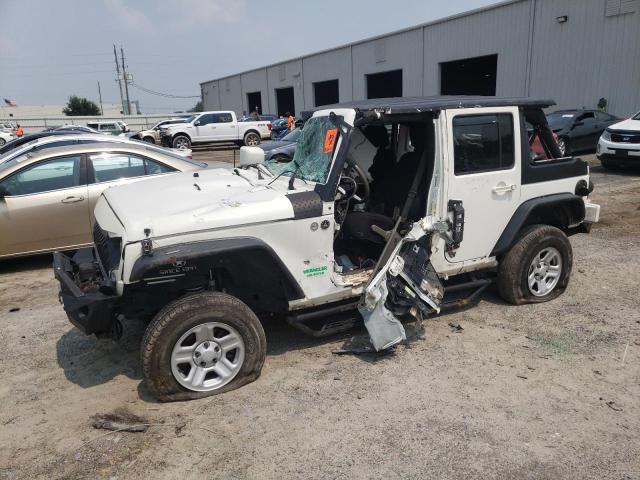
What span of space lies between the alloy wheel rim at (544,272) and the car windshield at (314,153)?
90.3 inches

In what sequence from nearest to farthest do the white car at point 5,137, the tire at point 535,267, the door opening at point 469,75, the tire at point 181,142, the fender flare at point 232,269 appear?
the fender flare at point 232,269, the tire at point 535,267, the tire at point 181,142, the door opening at point 469,75, the white car at point 5,137

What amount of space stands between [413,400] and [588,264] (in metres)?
3.83

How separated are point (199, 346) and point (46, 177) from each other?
421cm

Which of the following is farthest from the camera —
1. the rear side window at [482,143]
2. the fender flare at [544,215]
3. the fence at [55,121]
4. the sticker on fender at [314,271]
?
the fence at [55,121]

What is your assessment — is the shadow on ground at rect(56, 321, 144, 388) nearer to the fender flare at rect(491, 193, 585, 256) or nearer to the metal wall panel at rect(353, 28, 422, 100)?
the fender flare at rect(491, 193, 585, 256)

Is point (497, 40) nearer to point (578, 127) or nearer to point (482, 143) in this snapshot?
point (578, 127)

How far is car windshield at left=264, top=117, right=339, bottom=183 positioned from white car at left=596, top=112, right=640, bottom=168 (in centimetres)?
1055

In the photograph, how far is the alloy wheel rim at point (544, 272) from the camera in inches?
193

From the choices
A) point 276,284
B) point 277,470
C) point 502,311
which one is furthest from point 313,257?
point 502,311

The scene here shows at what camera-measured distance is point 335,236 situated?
13.4ft

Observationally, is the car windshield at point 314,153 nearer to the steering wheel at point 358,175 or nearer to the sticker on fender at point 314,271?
the steering wheel at point 358,175

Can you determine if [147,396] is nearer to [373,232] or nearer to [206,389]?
[206,389]

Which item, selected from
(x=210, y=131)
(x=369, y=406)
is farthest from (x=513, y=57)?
(x=369, y=406)

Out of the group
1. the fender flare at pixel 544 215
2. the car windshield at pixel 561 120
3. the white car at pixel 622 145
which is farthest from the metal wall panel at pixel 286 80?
the fender flare at pixel 544 215
